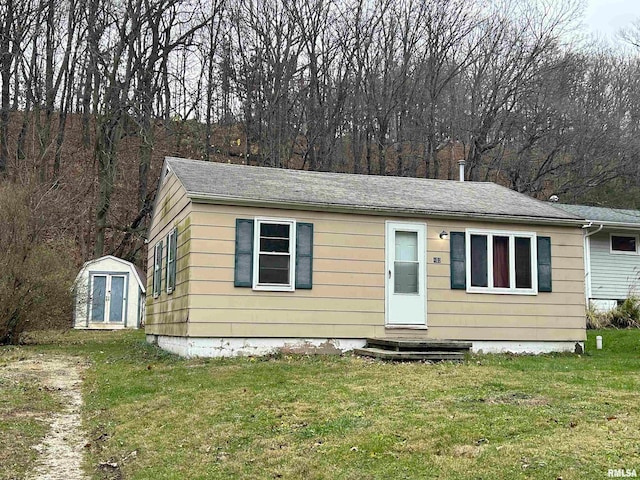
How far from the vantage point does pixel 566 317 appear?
1255 centimetres

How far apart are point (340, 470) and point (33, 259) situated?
12390 mm

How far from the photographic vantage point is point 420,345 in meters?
10.7

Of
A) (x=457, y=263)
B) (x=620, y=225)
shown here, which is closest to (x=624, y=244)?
(x=620, y=225)

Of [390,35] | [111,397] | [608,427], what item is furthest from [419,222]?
[390,35]

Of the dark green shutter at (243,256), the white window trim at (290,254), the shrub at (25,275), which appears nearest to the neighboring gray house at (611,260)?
the white window trim at (290,254)

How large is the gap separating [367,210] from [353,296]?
148 cm

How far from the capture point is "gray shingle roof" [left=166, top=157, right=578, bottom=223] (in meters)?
11.2

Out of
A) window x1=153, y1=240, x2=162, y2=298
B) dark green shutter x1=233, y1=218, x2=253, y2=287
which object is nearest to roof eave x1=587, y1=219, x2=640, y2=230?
dark green shutter x1=233, y1=218, x2=253, y2=287

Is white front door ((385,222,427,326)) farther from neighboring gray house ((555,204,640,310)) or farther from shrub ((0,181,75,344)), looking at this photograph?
neighboring gray house ((555,204,640,310))

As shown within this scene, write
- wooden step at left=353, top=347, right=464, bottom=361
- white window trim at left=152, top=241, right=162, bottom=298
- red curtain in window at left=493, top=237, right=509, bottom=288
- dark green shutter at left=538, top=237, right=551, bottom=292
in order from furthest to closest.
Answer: white window trim at left=152, top=241, right=162, bottom=298, dark green shutter at left=538, top=237, right=551, bottom=292, red curtain in window at left=493, top=237, right=509, bottom=288, wooden step at left=353, top=347, right=464, bottom=361

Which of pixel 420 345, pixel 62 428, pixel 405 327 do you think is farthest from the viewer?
pixel 405 327

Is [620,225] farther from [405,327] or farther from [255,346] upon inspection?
[255,346]

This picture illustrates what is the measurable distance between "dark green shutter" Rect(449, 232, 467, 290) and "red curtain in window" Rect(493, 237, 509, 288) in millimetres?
609

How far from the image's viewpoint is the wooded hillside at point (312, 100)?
25016mm
